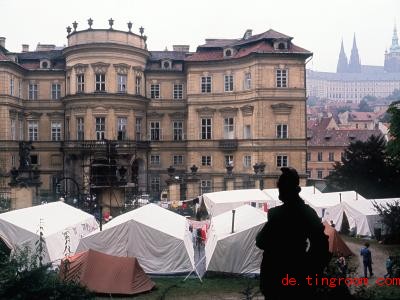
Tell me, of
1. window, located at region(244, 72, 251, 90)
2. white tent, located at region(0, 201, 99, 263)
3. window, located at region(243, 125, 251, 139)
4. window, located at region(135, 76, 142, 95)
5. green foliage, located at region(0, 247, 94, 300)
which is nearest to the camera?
green foliage, located at region(0, 247, 94, 300)

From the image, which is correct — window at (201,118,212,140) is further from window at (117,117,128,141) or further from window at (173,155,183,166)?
window at (117,117,128,141)

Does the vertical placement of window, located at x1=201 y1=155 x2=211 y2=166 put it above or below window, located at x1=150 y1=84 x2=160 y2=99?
below

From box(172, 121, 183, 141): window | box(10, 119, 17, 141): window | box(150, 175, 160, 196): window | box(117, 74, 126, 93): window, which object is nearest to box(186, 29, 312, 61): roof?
box(117, 74, 126, 93): window

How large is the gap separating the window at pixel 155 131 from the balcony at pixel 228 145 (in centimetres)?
671

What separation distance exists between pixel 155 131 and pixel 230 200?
19.6 metres

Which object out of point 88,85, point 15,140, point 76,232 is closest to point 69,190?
point 15,140

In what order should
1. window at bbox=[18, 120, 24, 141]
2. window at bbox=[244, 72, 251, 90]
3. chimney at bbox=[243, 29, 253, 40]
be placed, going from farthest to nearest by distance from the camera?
chimney at bbox=[243, 29, 253, 40] < window at bbox=[18, 120, 24, 141] < window at bbox=[244, 72, 251, 90]

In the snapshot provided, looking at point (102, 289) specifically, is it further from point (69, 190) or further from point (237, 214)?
point (69, 190)

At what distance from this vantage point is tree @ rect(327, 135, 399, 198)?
96.5 ft

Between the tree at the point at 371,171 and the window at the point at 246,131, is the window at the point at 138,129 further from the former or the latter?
the tree at the point at 371,171

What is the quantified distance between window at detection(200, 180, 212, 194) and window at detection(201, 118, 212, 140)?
3921 mm

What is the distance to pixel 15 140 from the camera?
132 feet

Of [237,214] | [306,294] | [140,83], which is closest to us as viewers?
[306,294]

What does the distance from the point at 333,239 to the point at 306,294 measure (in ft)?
49.1
